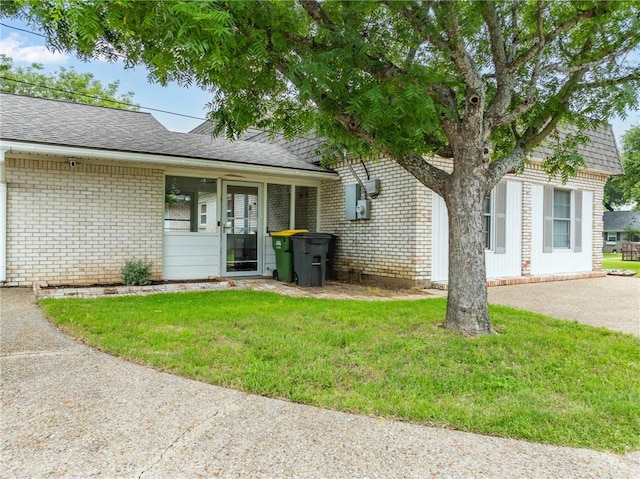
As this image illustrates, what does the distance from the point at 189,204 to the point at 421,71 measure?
6.30m

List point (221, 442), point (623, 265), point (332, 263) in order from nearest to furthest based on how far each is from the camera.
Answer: point (221, 442) → point (332, 263) → point (623, 265)

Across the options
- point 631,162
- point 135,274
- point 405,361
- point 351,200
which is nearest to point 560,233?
point 351,200

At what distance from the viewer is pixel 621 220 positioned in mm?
38625

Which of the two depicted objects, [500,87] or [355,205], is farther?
[355,205]

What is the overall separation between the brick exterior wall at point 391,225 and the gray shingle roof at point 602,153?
406 millimetres

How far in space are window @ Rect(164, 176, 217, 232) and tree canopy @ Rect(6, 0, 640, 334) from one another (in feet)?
12.8

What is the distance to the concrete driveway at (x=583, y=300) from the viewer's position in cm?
564

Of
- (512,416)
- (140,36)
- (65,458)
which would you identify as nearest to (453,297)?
(512,416)

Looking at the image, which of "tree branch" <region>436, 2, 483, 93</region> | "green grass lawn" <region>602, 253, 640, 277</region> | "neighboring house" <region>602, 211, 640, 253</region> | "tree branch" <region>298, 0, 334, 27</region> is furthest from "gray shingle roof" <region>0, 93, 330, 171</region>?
"neighboring house" <region>602, 211, 640, 253</region>

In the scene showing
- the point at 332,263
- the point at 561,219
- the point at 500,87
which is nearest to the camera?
the point at 500,87

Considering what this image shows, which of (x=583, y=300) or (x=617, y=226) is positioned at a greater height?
(x=617, y=226)

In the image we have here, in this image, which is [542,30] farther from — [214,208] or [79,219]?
[79,219]

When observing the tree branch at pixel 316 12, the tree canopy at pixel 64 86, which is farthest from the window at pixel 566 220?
the tree canopy at pixel 64 86

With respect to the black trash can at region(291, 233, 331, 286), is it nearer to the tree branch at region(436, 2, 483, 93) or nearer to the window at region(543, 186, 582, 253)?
the tree branch at region(436, 2, 483, 93)
